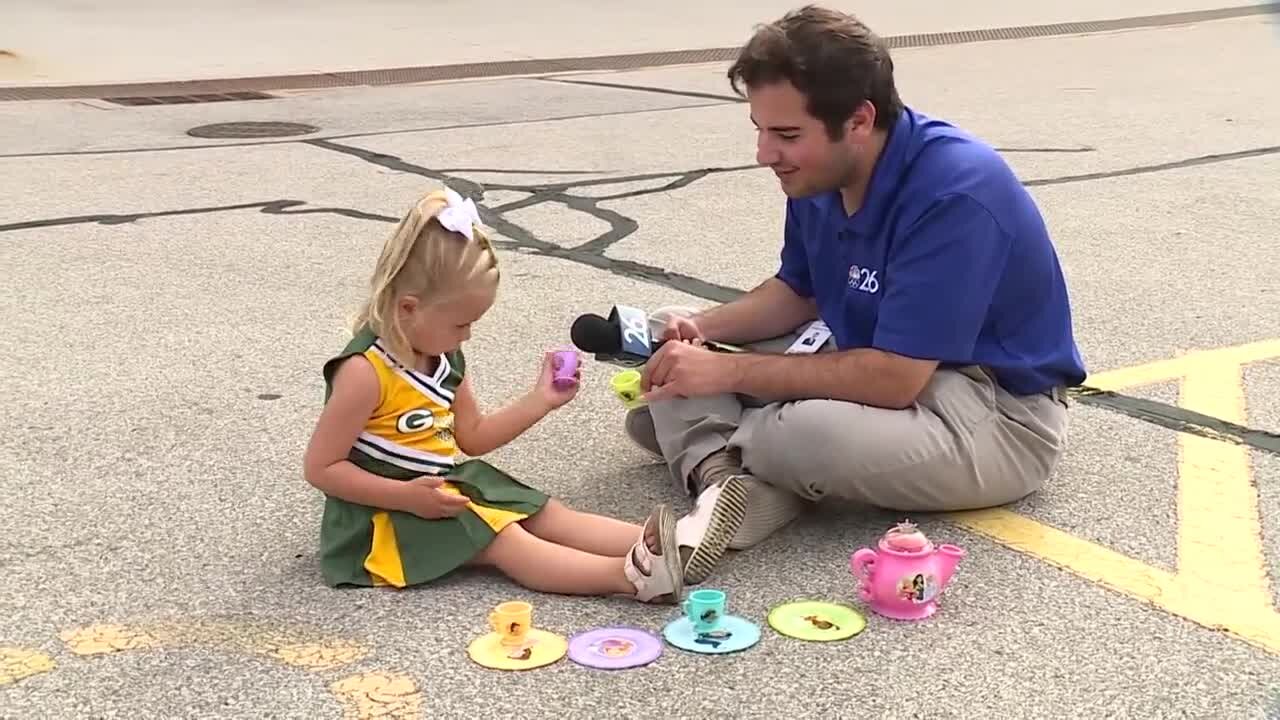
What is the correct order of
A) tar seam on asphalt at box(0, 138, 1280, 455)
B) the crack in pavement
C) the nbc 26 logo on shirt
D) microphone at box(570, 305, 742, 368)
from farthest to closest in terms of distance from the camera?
the crack in pavement
tar seam on asphalt at box(0, 138, 1280, 455)
microphone at box(570, 305, 742, 368)
the nbc 26 logo on shirt

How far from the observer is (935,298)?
310cm

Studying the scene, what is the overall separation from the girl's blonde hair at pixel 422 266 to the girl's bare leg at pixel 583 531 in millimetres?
501

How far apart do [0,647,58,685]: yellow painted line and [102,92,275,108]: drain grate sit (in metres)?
8.88

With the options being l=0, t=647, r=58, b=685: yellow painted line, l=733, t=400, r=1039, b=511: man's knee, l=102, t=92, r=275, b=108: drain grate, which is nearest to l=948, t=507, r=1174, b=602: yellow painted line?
l=733, t=400, r=1039, b=511: man's knee

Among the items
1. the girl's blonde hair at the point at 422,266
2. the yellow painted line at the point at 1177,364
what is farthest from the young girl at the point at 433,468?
the yellow painted line at the point at 1177,364

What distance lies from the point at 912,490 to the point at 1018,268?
52 centimetres

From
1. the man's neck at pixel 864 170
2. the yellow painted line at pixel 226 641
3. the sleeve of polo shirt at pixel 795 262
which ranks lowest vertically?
the yellow painted line at pixel 226 641

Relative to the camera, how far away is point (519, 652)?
2.75m

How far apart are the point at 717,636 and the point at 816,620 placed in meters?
0.21

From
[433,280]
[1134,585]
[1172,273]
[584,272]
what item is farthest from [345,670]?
[1172,273]

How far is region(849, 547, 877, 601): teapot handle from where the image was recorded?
2939 millimetres

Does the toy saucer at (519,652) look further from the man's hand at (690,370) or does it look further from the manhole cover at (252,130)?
the manhole cover at (252,130)

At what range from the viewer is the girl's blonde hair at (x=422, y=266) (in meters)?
2.89

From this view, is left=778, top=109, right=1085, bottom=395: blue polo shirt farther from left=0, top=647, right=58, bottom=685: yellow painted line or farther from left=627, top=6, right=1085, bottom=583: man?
left=0, top=647, right=58, bottom=685: yellow painted line
